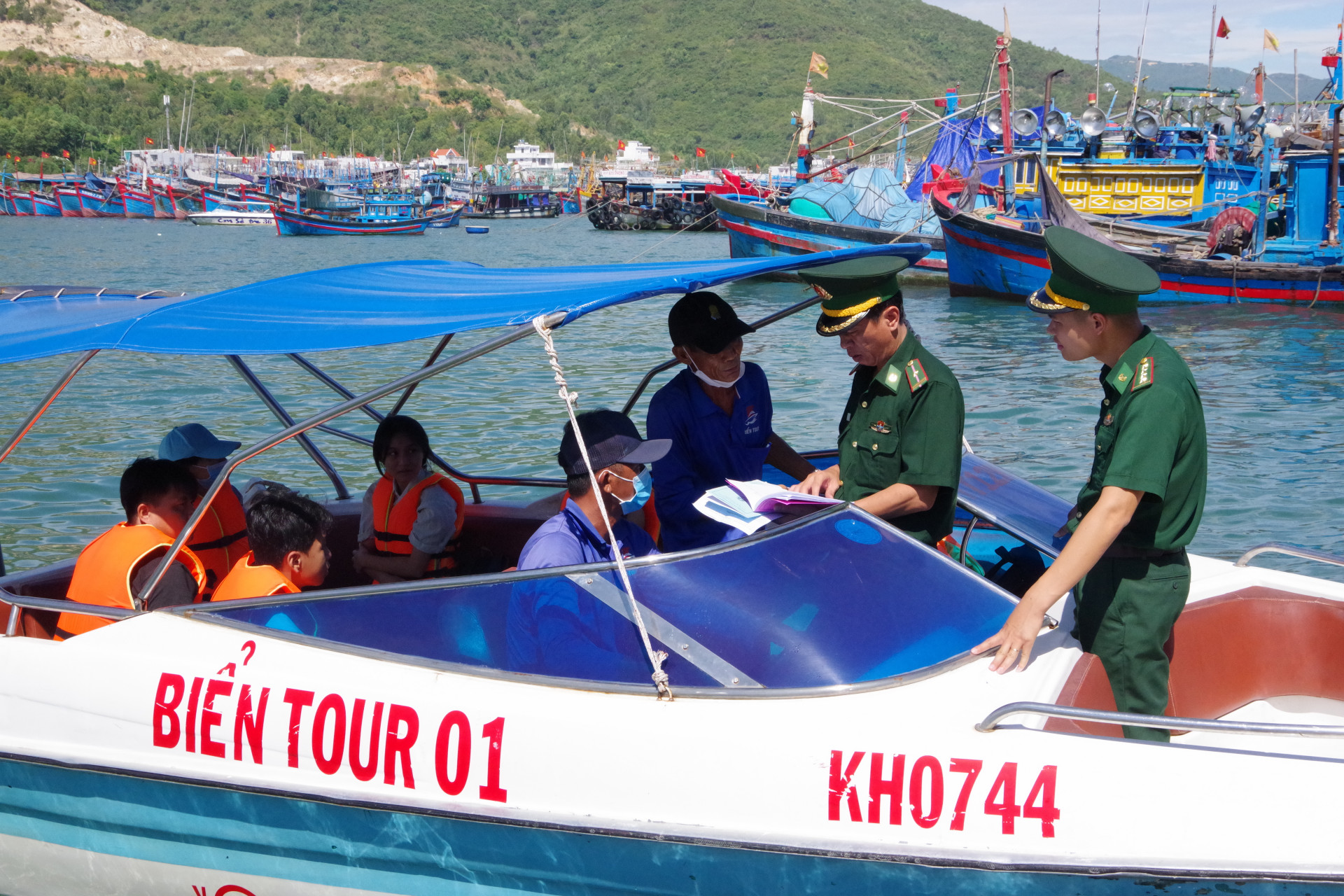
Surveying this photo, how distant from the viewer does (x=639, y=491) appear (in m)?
3.07

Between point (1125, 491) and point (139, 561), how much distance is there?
2728 millimetres

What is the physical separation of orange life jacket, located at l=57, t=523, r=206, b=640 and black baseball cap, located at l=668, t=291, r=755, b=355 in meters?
1.70

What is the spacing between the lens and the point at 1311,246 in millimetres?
20766

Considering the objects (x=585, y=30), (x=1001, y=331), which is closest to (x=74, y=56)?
(x=585, y=30)

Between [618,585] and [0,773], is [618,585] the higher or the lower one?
the higher one

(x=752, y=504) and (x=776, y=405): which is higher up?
(x=752, y=504)

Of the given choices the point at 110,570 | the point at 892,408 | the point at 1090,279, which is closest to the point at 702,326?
the point at 892,408

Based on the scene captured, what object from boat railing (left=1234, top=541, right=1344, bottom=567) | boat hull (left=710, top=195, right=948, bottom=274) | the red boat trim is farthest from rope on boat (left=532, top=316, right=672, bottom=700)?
boat hull (left=710, top=195, right=948, bottom=274)

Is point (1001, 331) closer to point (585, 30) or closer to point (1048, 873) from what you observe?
point (1048, 873)

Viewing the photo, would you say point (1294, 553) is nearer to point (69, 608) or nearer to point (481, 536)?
point (481, 536)

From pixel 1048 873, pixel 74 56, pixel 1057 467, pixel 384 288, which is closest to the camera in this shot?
pixel 1048 873

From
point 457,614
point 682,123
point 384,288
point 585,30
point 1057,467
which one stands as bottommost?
point 1057,467

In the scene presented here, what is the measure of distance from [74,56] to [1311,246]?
15878 centimetres

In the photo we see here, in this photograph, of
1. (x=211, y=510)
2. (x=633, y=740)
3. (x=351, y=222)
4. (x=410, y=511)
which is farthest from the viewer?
(x=351, y=222)
